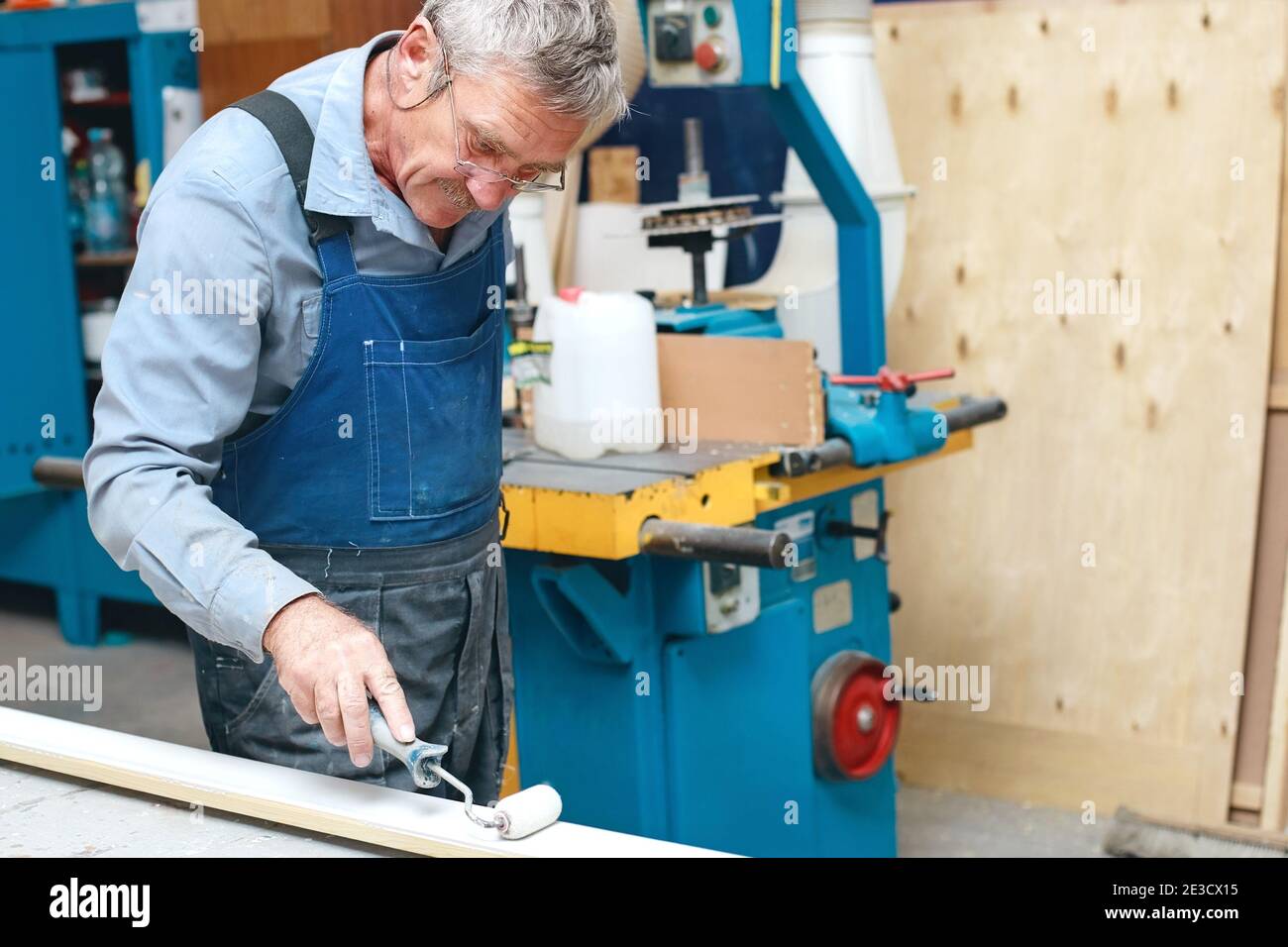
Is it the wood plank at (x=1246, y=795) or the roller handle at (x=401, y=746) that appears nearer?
the roller handle at (x=401, y=746)

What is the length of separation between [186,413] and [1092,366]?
2073 millimetres

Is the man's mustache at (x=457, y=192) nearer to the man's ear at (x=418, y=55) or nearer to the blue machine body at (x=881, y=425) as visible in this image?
the man's ear at (x=418, y=55)

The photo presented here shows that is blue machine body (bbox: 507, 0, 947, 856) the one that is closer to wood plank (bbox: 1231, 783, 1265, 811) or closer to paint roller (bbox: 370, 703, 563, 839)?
paint roller (bbox: 370, 703, 563, 839)

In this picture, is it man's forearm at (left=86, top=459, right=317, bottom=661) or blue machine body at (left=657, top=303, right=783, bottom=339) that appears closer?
man's forearm at (left=86, top=459, right=317, bottom=661)

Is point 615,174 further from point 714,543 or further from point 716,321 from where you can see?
point 714,543

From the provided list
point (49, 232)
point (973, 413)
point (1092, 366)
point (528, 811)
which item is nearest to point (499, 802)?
point (528, 811)

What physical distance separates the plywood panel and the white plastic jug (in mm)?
1114

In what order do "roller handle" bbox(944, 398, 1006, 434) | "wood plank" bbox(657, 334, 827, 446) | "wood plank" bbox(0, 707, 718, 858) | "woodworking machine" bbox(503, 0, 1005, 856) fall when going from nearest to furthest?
1. "wood plank" bbox(0, 707, 718, 858)
2. "woodworking machine" bbox(503, 0, 1005, 856)
3. "wood plank" bbox(657, 334, 827, 446)
4. "roller handle" bbox(944, 398, 1006, 434)

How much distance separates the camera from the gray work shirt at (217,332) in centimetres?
125

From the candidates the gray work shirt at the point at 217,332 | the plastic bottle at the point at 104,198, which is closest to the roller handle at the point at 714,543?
the gray work shirt at the point at 217,332

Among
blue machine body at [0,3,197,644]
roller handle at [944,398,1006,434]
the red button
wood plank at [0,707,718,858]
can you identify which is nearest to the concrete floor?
wood plank at [0,707,718,858]

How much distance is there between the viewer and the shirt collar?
1.40 meters

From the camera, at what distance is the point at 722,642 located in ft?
7.22
